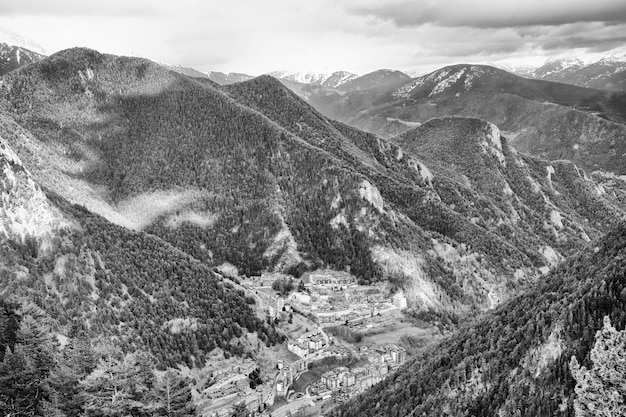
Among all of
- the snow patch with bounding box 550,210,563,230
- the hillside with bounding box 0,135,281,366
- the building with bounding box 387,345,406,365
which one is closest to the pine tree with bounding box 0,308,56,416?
the hillside with bounding box 0,135,281,366

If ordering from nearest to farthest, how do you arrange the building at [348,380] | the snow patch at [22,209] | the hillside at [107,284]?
the hillside at [107,284] < the building at [348,380] < the snow patch at [22,209]

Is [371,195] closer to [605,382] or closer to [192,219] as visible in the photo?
[192,219]

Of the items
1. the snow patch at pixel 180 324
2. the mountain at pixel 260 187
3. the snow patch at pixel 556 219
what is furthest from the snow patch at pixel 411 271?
the snow patch at pixel 556 219

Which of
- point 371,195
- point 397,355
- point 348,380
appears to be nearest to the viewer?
point 348,380

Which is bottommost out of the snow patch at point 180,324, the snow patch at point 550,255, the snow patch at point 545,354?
the snow patch at point 550,255

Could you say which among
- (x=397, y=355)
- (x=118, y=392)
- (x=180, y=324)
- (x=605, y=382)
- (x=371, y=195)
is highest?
(x=605, y=382)

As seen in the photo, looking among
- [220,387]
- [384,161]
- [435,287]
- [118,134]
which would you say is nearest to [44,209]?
[220,387]

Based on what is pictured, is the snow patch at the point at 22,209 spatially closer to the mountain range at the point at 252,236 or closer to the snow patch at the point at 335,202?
the mountain range at the point at 252,236

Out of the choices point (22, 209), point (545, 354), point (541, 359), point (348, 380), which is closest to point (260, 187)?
point (22, 209)
